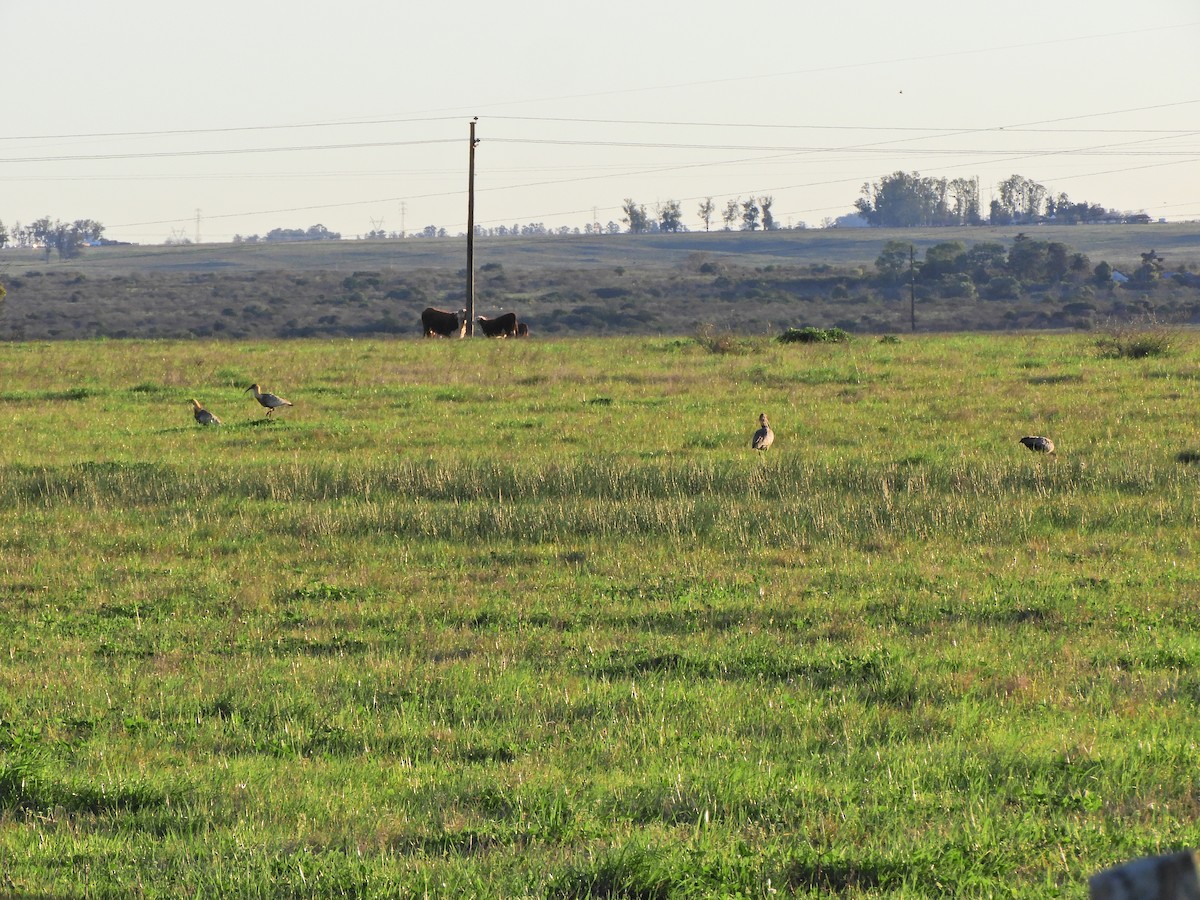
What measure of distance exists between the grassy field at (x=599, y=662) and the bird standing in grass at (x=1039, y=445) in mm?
247

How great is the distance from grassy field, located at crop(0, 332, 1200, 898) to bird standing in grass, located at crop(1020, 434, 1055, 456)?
0.81 ft

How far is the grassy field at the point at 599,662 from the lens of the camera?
18.2 feet

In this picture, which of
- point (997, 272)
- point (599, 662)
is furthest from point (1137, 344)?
point (997, 272)

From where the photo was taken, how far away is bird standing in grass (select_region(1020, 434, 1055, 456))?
57.7 feet

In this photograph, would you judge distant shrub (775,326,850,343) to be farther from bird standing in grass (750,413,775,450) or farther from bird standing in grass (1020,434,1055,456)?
bird standing in grass (1020,434,1055,456)

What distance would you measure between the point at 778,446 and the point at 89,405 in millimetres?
13960

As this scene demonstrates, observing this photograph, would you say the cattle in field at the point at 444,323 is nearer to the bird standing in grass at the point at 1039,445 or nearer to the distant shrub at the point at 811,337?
the distant shrub at the point at 811,337

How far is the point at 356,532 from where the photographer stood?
13711mm

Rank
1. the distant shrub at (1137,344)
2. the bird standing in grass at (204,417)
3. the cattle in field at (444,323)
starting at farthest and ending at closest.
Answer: the cattle in field at (444,323)
the distant shrub at (1137,344)
the bird standing in grass at (204,417)

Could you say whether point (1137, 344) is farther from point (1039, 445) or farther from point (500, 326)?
point (500, 326)

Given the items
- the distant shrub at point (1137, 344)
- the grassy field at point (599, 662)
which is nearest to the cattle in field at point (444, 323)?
the distant shrub at point (1137, 344)

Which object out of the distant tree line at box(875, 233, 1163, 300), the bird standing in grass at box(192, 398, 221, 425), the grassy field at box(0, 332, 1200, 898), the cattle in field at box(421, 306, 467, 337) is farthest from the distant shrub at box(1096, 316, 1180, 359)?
the distant tree line at box(875, 233, 1163, 300)

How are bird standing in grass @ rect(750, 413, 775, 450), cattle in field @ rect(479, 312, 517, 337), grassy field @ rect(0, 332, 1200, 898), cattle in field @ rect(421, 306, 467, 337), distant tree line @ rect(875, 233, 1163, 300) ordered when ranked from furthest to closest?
distant tree line @ rect(875, 233, 1163, 300) < cattle in field @ rect(421, 306, 467, 337) < cattle in field @ rect(479, 312, 517, 337) < bird standing in grass @ rect(750, 413, 775, 450) < grassy field @ rect(0, 332, 1200, 898)

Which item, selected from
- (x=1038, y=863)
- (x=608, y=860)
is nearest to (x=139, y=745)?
(x=608, y=860)
